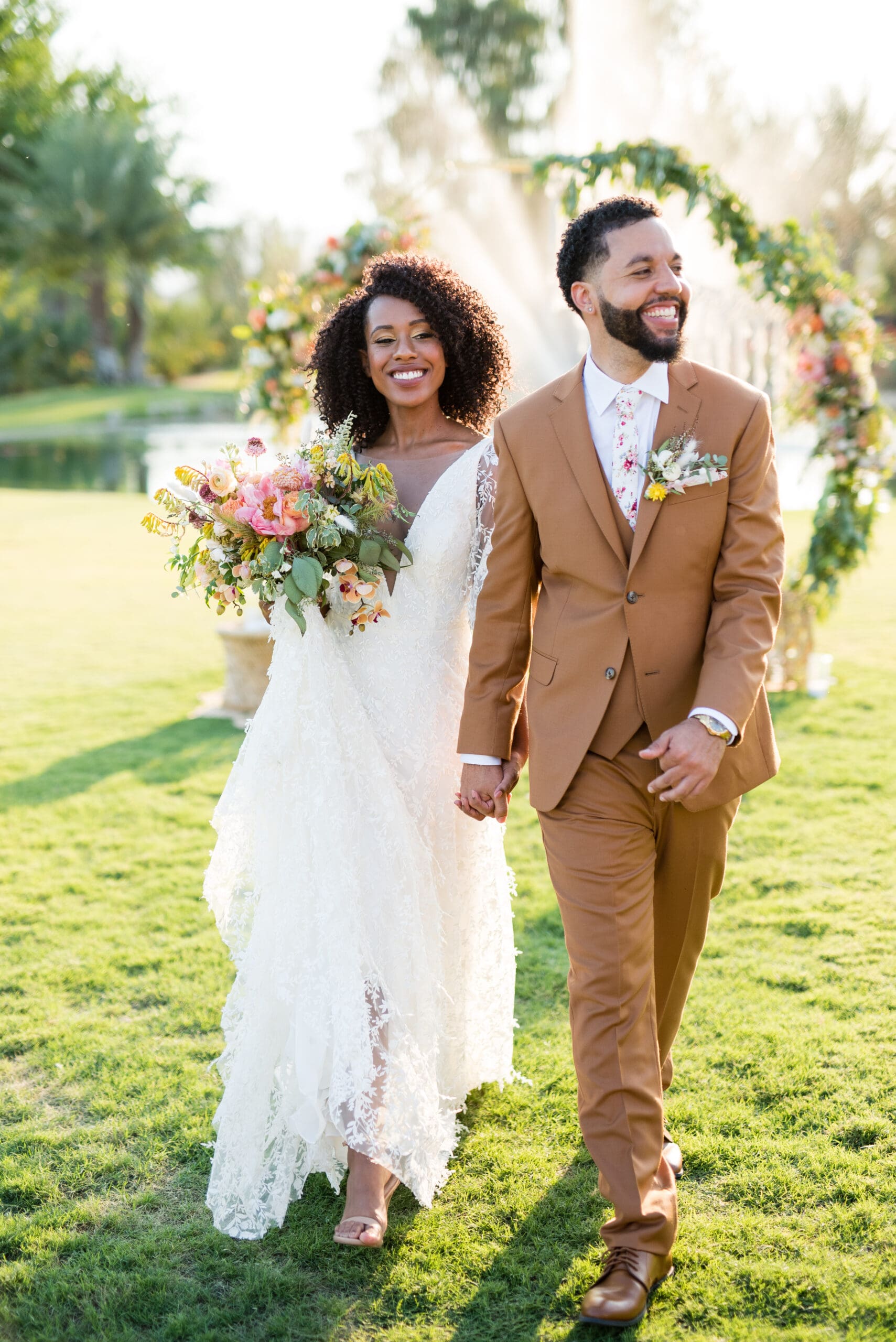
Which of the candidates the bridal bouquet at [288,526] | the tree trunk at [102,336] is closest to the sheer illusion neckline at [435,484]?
the bridal bouquet at [288,526]

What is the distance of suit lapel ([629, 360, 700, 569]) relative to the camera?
264 centimetres

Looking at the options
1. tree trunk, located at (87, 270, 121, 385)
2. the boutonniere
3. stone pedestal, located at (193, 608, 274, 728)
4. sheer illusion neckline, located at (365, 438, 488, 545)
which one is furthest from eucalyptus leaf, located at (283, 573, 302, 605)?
tree trunk, located at (87, 270, 121, 385)

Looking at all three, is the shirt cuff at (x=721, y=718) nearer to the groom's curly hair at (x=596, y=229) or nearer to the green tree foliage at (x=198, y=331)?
the groom's curly hair at (x=596, y=229)

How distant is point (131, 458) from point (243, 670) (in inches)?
1002

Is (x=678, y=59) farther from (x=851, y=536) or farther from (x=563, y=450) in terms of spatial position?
(x=563, y=450)

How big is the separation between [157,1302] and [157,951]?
6.36 feet

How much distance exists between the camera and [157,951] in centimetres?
450

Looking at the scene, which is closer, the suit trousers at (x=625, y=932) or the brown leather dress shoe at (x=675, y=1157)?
the suit trousers at (x=625, y=932)

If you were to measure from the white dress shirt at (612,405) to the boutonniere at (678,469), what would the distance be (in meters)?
0.08

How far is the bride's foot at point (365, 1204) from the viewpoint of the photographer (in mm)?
2789

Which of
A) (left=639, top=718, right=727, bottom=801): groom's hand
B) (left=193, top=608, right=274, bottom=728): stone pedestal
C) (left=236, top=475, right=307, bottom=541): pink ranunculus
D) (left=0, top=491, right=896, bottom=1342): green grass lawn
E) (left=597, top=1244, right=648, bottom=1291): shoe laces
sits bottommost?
(left=0, top=491, right=896, bottom=1342): green grass lawn

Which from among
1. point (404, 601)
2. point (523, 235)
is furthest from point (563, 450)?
point (523, 235)

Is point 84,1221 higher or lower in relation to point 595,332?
lower

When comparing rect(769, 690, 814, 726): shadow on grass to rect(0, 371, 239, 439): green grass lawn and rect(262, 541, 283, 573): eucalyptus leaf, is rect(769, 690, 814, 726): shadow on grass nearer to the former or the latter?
rect(262, 541, 283, 573): eucalyptus leaf
